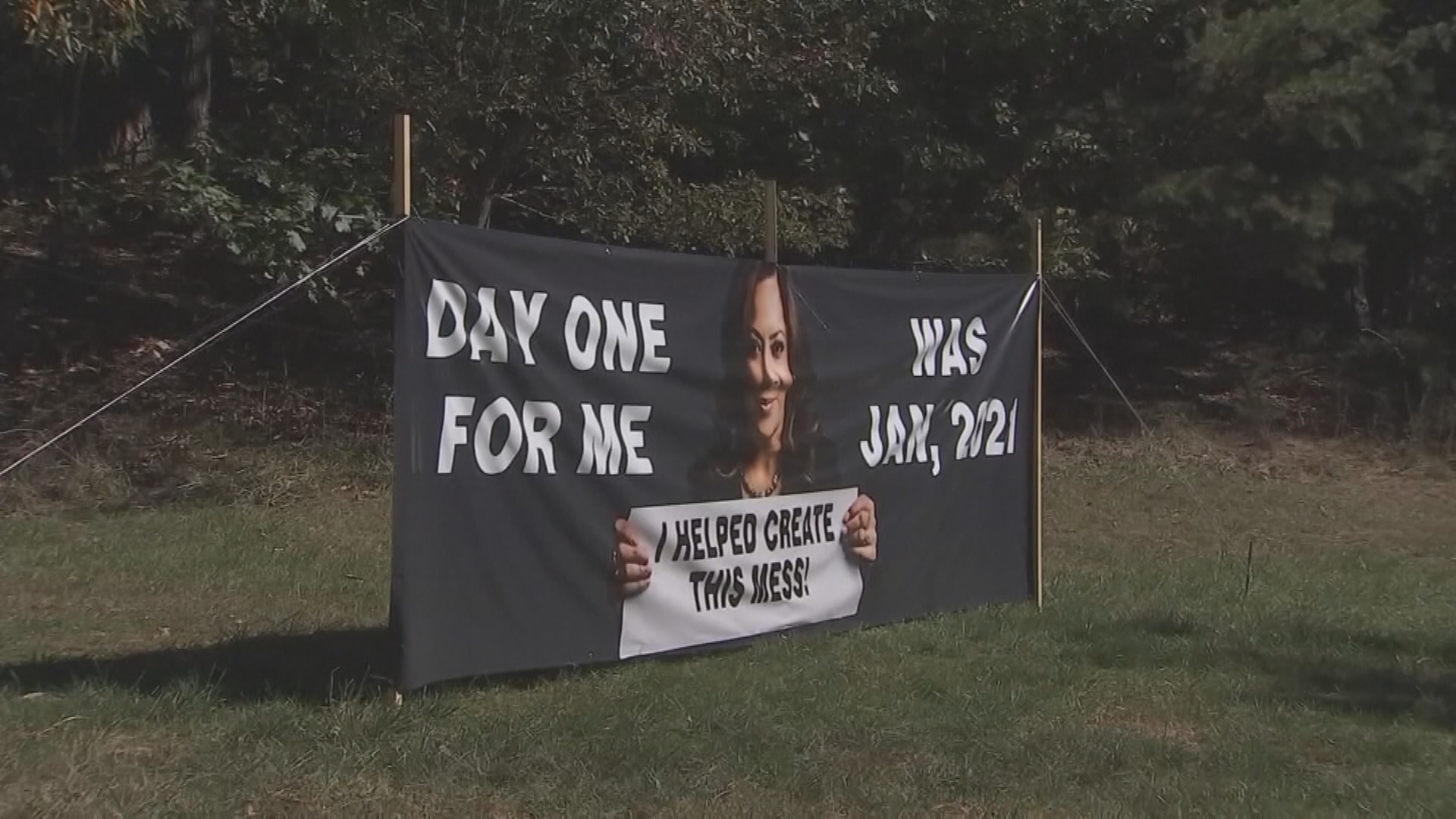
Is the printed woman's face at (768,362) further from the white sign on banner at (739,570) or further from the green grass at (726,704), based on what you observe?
the green grass at (726,704)

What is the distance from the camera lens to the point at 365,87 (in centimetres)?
1261

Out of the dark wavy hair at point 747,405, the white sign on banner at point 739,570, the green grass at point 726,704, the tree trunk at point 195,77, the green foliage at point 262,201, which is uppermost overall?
the tree trunk at point 195,77

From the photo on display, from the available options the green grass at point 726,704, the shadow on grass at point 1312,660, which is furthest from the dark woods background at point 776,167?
the shadow on grass at point 1312,660

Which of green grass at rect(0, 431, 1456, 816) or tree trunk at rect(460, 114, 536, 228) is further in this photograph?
tree trunk at rect(460, 114, 536, 228)

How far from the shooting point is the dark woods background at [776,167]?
12.9 metres

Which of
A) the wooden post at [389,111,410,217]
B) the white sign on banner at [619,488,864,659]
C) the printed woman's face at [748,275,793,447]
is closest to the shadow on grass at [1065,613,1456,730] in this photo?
the white sign on banner at [619,488,864,659]

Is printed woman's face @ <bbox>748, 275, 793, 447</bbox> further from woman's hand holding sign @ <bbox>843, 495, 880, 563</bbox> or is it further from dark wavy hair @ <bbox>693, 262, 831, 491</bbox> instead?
woman's hand holding sign @ <bbox>843, 495, 880, 563</bbox>

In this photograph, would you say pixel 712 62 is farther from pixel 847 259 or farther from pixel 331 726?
pixel 331 726

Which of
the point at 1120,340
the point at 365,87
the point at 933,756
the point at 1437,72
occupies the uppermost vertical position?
the point at 1437,72

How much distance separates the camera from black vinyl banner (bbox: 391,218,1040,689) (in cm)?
659

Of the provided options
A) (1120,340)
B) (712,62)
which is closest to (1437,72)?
(1120,340)

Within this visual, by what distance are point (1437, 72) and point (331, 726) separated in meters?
14.6

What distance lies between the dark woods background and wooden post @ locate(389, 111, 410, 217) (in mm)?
4605

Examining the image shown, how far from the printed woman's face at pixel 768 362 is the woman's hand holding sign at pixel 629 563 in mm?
965
